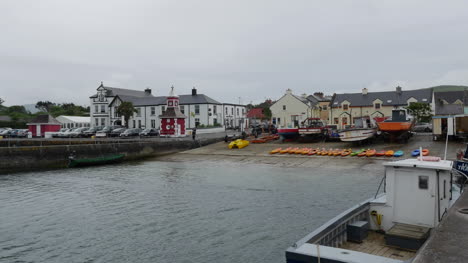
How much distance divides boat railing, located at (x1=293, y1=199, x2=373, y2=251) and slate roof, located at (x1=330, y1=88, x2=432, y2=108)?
2034 inches

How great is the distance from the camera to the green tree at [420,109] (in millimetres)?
51244

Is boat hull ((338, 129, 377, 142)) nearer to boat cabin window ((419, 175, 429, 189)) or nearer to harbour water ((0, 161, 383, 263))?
harbour water ((0, 161, 383, 263))

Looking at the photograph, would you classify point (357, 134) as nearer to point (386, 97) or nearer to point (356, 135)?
point (356, 135)

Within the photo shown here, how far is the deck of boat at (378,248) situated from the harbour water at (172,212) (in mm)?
2746

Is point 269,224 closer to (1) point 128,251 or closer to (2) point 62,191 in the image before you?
(1) point 128,251

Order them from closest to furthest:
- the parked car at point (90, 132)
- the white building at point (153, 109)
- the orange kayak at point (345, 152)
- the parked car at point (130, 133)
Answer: the orange kayak at point (345, 152)
the parked car at point (130, 133)
the parked car at point (90, 132)
the white building at point (153, 109)

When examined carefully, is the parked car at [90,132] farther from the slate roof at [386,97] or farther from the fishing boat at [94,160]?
the slate roof at [386,97]

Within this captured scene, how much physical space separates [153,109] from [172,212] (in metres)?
55.3

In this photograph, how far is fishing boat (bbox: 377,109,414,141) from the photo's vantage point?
34.1 m

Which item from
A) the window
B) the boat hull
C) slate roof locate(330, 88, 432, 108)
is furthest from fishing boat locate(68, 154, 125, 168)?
slate roof locate(330, 88, 432, 108)

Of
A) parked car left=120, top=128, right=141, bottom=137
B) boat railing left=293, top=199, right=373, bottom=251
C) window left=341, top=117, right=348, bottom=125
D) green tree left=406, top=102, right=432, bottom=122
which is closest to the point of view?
boat railing left=293, top=199, right=373, bottom=251

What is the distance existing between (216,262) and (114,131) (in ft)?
165

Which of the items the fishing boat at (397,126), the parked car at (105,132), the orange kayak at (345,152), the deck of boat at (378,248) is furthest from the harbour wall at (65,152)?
the deck of boat at (378,248)

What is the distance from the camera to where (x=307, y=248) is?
23.7 feet
